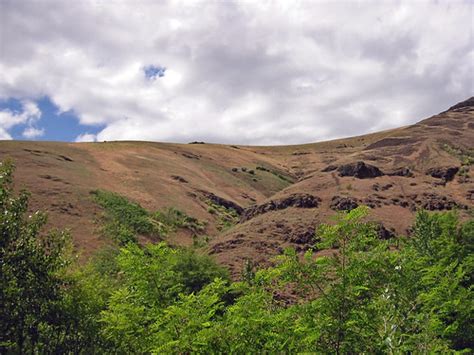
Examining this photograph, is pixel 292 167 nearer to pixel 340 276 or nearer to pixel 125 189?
pixel 125 189

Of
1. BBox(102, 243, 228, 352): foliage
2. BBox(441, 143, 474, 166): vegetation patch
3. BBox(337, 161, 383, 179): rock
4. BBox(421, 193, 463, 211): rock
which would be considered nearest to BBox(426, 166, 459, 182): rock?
BBox(441, 143, 474, 166): vegetation patch

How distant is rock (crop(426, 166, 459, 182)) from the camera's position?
58.9 meters

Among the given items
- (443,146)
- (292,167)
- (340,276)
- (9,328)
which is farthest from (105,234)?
(292,167)

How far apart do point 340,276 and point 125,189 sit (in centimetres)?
5916

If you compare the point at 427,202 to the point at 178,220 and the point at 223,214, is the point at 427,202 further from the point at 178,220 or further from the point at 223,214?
the point at 178,220

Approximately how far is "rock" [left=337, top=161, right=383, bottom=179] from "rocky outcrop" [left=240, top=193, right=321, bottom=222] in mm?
9984

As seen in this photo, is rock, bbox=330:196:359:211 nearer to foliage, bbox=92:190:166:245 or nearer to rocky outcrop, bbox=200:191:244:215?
foliage, bbox=92:190:166:245

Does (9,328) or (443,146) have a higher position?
(443,146)

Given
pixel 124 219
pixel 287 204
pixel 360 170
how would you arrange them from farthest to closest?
pixel 360 170 < pixel 287 204 < pixel 124 219

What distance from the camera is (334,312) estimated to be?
9172mm

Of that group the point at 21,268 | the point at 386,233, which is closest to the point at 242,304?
the point at 21,268

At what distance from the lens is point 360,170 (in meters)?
59.0

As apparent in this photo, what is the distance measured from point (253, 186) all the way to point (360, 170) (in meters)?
38.0

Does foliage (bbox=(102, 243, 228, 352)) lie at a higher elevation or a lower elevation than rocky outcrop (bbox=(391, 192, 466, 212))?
higher
